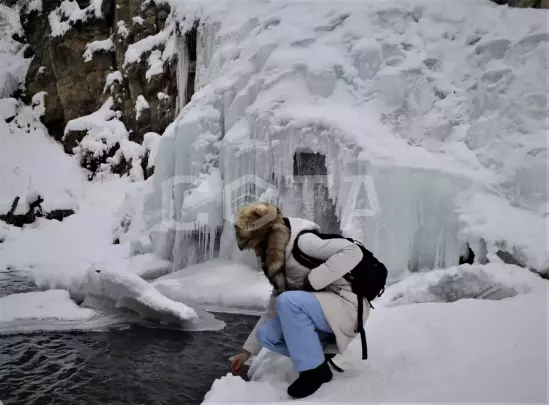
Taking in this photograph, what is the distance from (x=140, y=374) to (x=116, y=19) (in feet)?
41.0

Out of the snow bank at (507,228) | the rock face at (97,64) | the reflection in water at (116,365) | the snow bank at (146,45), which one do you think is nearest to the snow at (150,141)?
the rock face at (97,64)

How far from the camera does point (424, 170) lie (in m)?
5.29

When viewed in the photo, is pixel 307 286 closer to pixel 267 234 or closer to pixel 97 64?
pixel 267 234

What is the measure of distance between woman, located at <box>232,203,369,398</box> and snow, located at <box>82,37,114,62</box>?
13402 mm

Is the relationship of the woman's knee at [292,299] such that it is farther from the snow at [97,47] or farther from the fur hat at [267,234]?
the snow at [97,47]

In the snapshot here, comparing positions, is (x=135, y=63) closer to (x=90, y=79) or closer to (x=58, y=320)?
(x=90, y=79)

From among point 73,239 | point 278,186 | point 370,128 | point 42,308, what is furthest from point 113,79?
point 370,128

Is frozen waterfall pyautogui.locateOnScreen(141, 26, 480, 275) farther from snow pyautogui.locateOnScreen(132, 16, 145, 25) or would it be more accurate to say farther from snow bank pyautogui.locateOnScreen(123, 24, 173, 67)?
snow pyautogui.locateOnScreen(132, 16, 145, 25)

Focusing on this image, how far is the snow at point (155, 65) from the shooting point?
1160 cm

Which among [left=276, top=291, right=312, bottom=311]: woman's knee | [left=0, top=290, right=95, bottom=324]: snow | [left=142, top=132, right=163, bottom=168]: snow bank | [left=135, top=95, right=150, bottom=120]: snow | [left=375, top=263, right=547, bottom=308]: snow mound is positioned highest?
[left=135, top=95, right=150, bottom=120]: snow

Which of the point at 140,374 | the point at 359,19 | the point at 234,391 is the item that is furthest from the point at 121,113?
the point at 234,391

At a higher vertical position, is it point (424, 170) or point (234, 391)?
point (424, 170)

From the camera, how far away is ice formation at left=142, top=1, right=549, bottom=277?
208 inches

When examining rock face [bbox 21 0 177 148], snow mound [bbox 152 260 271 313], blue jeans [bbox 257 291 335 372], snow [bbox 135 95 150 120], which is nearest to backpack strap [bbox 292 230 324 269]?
blue jeans [bbox 257 291 335 372]
